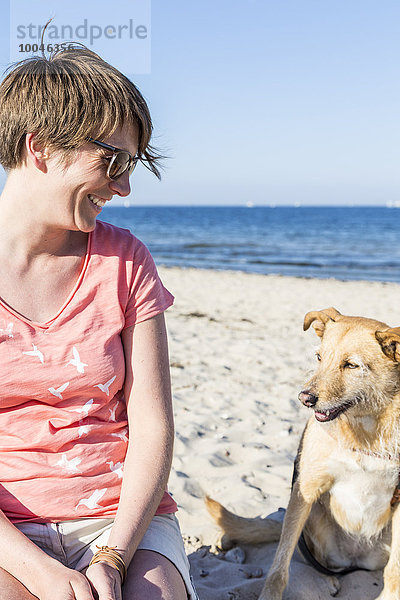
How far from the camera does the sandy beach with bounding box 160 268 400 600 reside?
2.96m

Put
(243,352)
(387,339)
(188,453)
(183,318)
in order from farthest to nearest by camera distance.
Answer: (183,318) → (243,352) → (188,453) → (387,339)

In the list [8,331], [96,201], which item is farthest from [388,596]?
[96,201]

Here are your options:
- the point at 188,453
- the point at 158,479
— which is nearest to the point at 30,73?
the point at 158,479

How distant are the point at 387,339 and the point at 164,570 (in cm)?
136

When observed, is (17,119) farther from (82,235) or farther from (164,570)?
(164,570)

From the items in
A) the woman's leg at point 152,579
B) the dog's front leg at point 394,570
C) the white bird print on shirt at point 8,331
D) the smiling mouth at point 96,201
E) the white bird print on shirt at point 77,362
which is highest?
the smiling mouth at point 96,201

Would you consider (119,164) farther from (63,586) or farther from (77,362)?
→ (63,586)

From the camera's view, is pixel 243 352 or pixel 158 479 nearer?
pixel 158 479

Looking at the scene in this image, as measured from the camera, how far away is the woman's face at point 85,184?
1916 millimetres

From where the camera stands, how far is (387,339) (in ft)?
8.53

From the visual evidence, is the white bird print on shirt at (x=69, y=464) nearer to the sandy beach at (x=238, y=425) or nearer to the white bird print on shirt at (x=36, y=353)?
the white bird print on shirt at (x=36, y=353)

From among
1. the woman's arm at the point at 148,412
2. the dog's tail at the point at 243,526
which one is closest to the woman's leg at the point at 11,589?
the woman's arm at the point at 148,412

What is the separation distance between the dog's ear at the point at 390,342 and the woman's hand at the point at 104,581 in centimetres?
149

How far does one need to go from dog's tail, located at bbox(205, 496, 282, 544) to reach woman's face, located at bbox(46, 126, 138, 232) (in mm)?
1763
